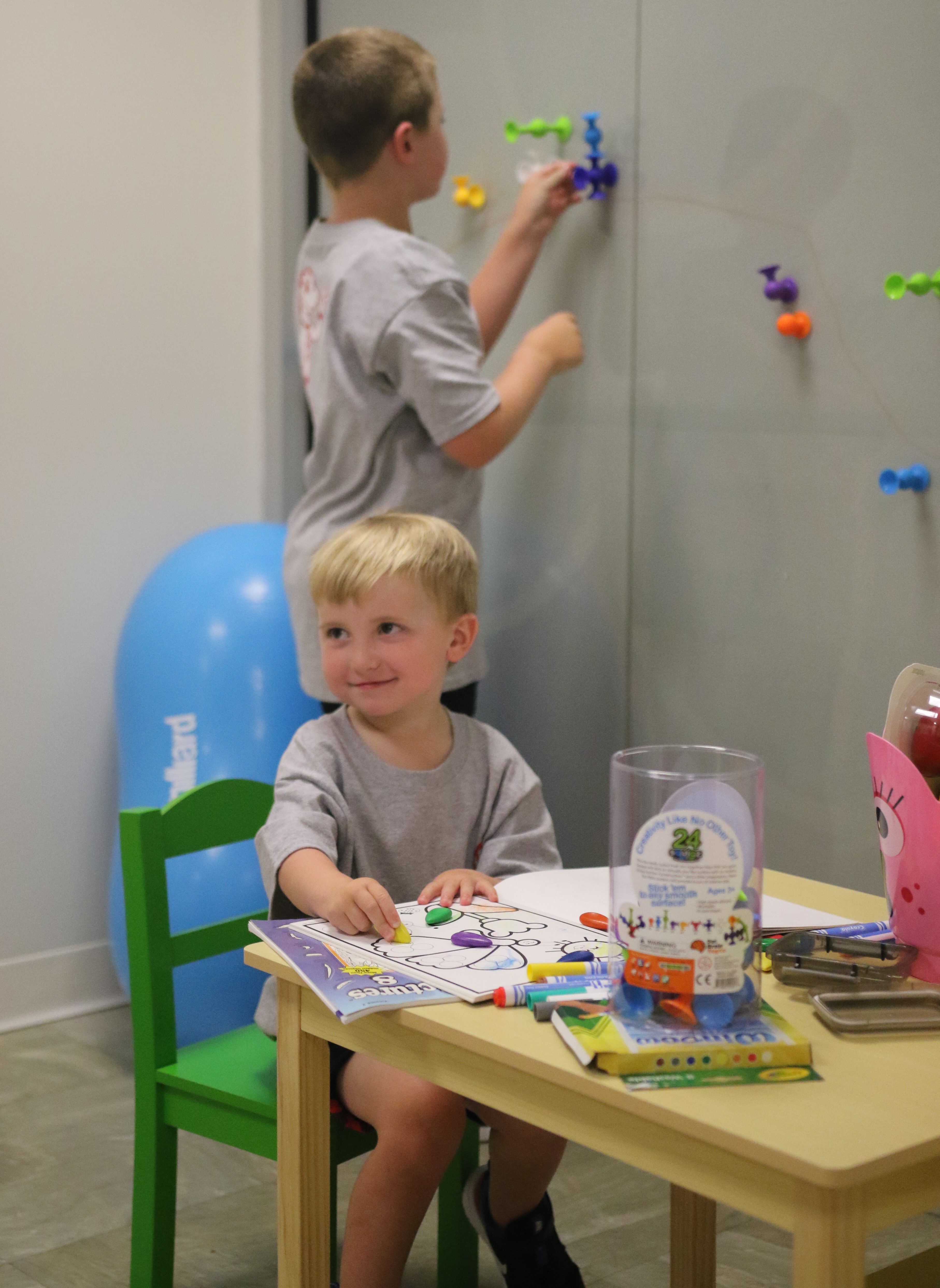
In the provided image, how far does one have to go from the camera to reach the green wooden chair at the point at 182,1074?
136cm

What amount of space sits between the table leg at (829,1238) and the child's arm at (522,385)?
132cm

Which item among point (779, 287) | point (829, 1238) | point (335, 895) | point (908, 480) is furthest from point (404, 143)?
point (829, 1238)

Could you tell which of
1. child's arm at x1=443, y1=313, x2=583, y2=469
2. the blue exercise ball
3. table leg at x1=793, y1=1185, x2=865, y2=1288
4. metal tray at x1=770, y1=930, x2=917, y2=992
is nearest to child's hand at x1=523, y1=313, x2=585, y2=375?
child's arm at x1=443, y1=313, x2=583, y2=469

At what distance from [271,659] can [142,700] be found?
0.76 ft

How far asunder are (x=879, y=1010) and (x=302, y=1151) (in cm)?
45

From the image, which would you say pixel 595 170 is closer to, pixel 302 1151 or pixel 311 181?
pixel 311 181

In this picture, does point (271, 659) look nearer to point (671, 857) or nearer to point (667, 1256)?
point (667, 1256)

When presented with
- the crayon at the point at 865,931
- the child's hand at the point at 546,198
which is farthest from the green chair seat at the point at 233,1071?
the child's hand at the point at 546,198

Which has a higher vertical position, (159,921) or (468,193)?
(468,193)

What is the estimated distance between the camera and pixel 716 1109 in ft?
2.36

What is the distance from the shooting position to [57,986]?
254 cm

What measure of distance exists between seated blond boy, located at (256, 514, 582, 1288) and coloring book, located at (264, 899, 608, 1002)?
0.23 feet

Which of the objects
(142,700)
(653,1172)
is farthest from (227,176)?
(653,1172)

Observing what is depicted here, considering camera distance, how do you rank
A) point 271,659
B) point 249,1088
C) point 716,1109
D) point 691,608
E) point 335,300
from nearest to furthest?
1. point 716,1109
2. point 249,1088
3. point 335,300
4. point 691,608
5. point 271,659
